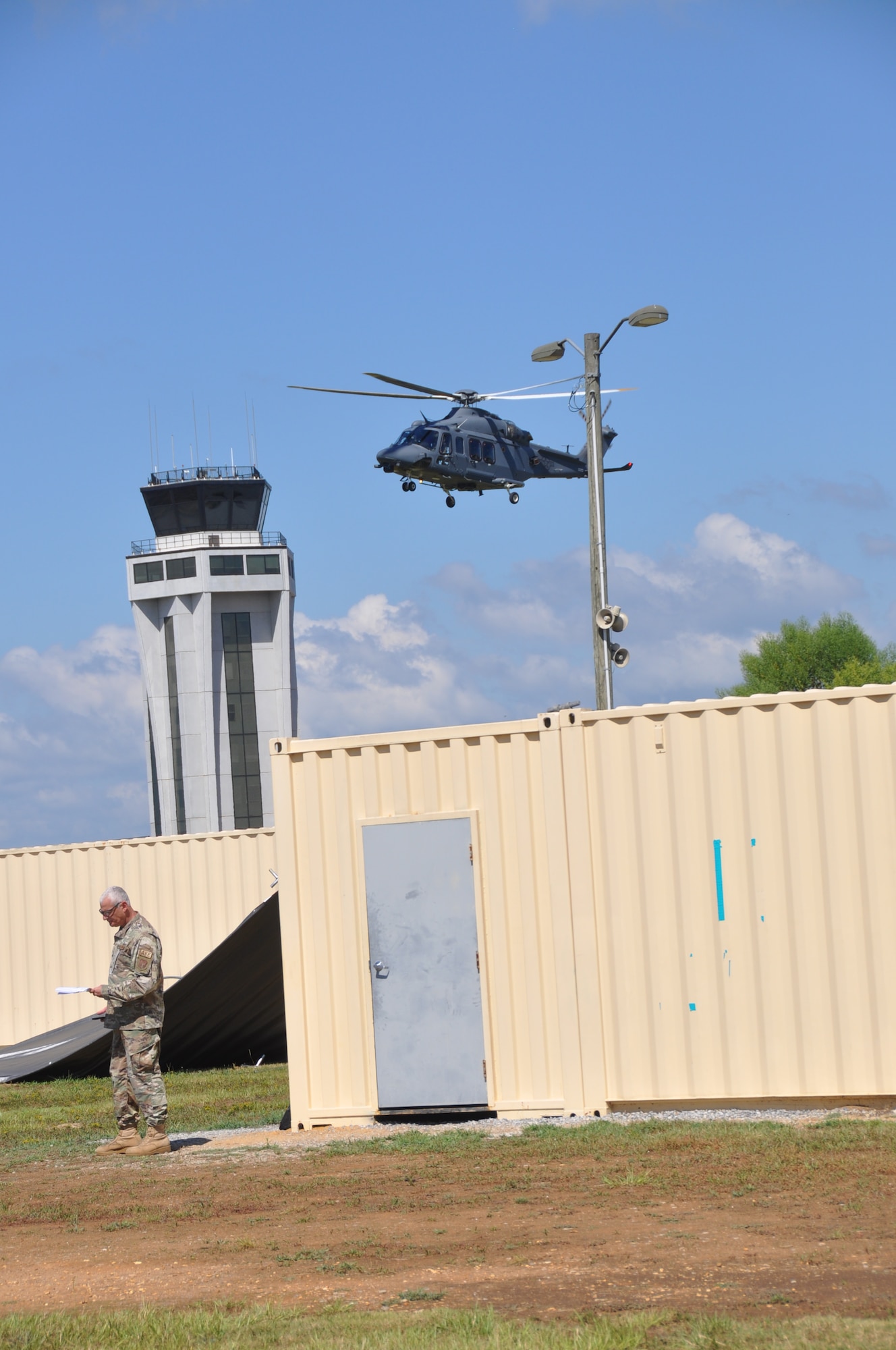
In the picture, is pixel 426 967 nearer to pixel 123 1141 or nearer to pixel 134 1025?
pixel 134 1025

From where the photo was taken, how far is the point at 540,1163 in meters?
8.64

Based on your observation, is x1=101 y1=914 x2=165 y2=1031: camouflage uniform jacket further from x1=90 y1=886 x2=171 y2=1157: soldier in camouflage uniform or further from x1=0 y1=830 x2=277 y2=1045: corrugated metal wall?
x1=0 y1=830 x2=277 y2=1045: corrugated metal wall

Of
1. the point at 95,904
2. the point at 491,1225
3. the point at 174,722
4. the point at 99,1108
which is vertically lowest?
the point at 99,1108

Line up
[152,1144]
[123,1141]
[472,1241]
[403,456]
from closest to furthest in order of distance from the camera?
1. [472,1241]
2. [152,1144]
3. [123,1141]
4. [403,456]

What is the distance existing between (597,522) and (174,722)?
194 feet

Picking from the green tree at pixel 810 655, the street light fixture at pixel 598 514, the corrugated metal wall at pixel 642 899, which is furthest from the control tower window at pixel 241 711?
the corrugated metal wall at pixel 642 899

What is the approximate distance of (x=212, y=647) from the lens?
7281 cm

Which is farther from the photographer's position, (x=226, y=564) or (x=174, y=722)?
(x=174, y=722)

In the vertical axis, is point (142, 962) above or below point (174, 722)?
below

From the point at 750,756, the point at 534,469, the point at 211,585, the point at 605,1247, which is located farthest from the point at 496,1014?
the point at 211,585

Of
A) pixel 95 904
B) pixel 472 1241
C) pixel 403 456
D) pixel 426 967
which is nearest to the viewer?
pixel 472 1241

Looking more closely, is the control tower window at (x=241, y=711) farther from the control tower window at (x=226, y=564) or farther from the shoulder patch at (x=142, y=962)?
the shoulder patch at (x=142, y=962)

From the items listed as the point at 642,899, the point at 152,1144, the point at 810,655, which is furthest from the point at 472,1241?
the point at 810,655

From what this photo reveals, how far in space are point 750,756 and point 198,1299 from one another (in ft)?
17.8
